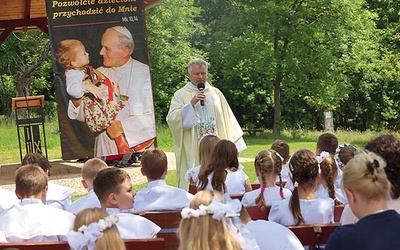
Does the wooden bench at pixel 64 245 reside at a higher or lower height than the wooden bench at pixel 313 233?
higher

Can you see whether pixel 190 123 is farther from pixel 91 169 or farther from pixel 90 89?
pixel 90 89

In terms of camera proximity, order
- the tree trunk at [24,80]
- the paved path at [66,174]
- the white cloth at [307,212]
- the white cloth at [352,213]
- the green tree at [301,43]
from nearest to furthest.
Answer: the white cloth at [352,213] < the white cloth at [307,212] < the paved path at [66,174] < the green tree at [301,43] < the tree trunk at [24,80]

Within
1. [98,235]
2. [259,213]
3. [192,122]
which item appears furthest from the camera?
[192,122]

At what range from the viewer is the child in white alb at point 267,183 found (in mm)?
6215

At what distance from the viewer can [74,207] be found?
6523 mm

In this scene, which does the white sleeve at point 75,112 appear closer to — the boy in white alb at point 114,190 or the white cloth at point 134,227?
the boy in white alb at point 114,190

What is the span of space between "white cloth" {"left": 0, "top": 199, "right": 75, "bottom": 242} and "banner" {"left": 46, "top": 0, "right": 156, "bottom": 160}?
9.15 metres

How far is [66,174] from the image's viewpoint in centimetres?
1545

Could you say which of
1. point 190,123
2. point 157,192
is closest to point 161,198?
point 157,192

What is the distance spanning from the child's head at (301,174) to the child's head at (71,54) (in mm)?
9230

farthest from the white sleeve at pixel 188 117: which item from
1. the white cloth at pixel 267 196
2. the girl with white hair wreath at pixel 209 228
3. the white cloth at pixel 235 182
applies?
the girl with white hair wreath at pixel 209 228

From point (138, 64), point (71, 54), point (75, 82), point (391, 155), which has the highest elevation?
point (71, 54)

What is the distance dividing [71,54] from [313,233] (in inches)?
393

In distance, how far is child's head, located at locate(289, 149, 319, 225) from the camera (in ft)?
18.5
